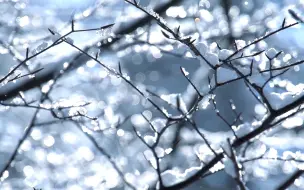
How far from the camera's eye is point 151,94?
217 cm

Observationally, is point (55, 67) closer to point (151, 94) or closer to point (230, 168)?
point (151, 94)

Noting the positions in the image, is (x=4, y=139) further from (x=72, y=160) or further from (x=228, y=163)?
(x=228, y=163)

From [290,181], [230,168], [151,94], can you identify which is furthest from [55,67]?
[290,181]

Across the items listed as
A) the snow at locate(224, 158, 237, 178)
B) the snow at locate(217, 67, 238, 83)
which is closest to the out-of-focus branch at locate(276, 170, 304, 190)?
the snow at locate(224, 158, 237, 178)

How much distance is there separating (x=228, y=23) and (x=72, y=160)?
201cm

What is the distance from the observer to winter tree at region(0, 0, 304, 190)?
1750mm

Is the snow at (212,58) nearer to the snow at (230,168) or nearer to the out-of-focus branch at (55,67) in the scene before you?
the snow at (230,168)

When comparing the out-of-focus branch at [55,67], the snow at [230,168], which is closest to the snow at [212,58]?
the snow at [230,168]

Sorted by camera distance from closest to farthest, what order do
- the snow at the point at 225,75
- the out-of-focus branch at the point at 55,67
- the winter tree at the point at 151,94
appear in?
the winter tree at the point at 151,94, the snow at the point at 225,75, the out-of-focus branch at the point at 55,67

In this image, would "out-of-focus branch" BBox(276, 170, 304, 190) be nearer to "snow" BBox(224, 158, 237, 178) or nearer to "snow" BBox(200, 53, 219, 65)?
"snow" BBox(224, 158, 237, 178)

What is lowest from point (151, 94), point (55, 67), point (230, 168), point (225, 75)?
point (230, 168)

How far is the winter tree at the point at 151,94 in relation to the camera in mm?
1750

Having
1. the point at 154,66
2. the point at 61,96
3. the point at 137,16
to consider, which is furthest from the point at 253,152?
the point at 154,66

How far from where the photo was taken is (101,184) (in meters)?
4.01
